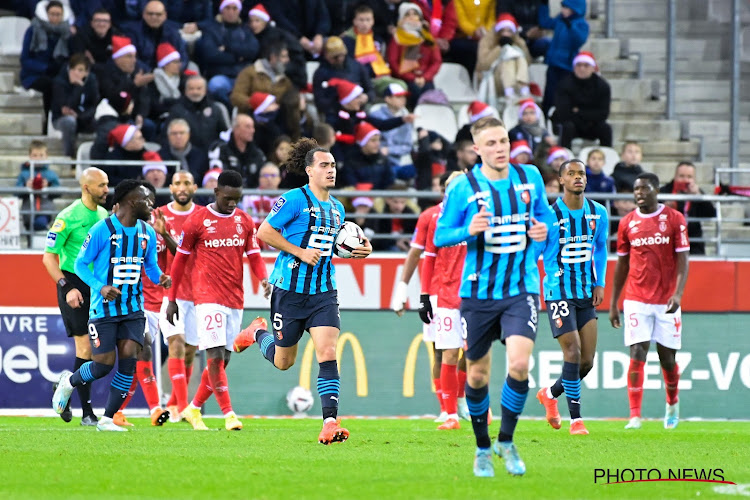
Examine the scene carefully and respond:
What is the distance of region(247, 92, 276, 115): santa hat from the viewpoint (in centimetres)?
1927

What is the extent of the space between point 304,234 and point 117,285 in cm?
238

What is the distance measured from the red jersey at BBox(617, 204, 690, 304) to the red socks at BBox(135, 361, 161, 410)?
5284 millimetres

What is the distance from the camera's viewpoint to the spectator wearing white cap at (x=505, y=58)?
2117 centimetres

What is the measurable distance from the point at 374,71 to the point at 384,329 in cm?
528

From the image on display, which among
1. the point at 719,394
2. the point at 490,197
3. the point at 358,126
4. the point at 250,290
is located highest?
the point at 358,126

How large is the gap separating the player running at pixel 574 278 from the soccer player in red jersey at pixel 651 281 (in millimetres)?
1607

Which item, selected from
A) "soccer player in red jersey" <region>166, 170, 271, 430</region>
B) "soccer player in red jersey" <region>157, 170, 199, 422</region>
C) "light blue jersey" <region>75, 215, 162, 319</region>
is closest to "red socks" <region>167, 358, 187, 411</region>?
"soccer player in red jersey" <region>157, 170, 199, 422</region>

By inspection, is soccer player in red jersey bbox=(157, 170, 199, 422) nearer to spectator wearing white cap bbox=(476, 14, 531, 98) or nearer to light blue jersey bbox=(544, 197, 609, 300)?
light blue jersey bbox=(544, 197, 609, 300)

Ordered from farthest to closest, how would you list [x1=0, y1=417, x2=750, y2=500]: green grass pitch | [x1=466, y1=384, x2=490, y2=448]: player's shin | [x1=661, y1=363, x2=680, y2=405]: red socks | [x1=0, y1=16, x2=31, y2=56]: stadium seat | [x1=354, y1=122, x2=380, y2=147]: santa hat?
[x1=0, y1=16, x2=31, y2=56]: stadium seat, [x1=354, y1=122, x2=380, y2=147]: santa hat, [x1=661, y1=363, x2=680, y2=405]: red socks, [x1=466, y1=384, x2=490, y2=448]: player's shin, [x1=0, y1=417, x2=750, y2=500]: green grass pitch

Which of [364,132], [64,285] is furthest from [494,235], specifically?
[364,132]

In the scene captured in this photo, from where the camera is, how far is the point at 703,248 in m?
18.6

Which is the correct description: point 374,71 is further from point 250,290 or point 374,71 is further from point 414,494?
point 414,494

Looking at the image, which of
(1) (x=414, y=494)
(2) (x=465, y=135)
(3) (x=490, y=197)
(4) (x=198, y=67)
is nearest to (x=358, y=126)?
(2) (x=465, y=135)

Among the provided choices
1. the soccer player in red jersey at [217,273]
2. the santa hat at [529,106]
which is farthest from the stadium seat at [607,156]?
the soccer player in red jersey at [217,273]
